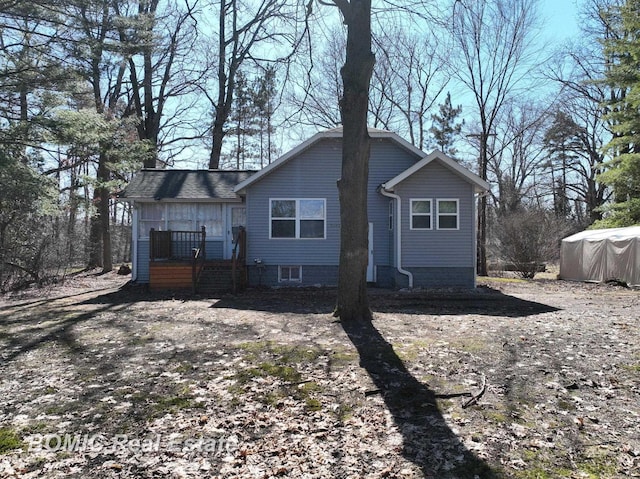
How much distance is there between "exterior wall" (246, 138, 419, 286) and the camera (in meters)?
14.1

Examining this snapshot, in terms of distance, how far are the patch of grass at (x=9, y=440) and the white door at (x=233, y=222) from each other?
442 inches

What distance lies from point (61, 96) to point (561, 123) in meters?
32.0

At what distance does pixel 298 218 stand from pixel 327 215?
37.0 inches

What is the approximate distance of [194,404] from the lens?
412cm

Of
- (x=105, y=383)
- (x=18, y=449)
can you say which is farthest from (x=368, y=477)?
(x=105, y=383)

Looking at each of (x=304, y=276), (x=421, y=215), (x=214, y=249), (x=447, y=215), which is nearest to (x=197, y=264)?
(x=214, y=249)

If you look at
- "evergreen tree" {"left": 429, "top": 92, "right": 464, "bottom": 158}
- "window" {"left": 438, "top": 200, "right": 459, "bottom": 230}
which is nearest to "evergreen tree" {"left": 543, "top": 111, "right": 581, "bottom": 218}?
"evergreen tree" {"left": 429, "top": 92, "right": 464, "bottom": 158}

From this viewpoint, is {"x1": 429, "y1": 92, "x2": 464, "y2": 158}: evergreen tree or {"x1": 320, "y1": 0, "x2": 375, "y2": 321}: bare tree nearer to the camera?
{"x1": 320, "y1": 0, "x2": 375, "y2": 321}: bare tree

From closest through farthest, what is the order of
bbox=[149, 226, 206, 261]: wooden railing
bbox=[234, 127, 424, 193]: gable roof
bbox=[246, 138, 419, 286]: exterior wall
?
1. bbox=[234, 127, 424, 193]: gable roof
2. bbox=[149, 226, 206, 261]: wooden railing
3. bbox=[246, 138, 419, 286]: exterior wall

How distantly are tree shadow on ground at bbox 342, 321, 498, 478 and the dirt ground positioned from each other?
15 mm

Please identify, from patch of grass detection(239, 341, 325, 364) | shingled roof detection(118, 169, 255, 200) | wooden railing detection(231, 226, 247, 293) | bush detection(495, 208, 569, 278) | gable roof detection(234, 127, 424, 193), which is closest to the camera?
patch of grass detection(239, 341, 325, 364)

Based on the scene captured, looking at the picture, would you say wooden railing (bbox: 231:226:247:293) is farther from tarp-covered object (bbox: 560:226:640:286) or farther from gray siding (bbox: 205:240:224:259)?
tarp-covered object (bbox: 560:226:640:286)

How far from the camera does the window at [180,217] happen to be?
14950 millimetres

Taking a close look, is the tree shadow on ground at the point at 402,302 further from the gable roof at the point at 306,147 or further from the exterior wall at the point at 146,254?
the gable roof at the point at 306,147
